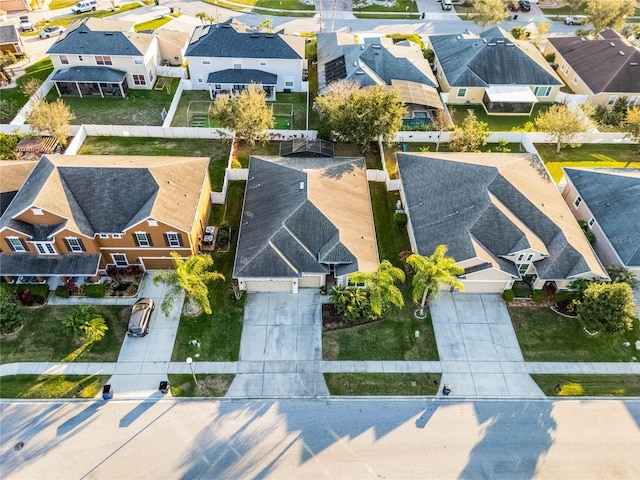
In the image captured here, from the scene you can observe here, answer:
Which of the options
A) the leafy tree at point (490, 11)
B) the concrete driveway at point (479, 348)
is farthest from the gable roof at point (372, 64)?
the concrete driveway at point (479, 348)

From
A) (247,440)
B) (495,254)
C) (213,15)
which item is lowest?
(247,440)

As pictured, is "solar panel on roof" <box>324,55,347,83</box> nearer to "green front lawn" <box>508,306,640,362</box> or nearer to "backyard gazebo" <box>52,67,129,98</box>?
"backyard gazebo" <box>52,67,129,98</box>

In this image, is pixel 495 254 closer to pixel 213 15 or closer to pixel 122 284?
pixel 122 284

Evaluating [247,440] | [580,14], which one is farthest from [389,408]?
[580,14]

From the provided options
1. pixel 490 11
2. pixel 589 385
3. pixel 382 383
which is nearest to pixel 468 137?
pixel 589 385

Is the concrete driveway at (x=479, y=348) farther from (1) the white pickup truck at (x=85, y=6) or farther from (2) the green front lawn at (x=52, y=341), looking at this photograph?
(1) the white pickup truck at (x=85, y=6)
